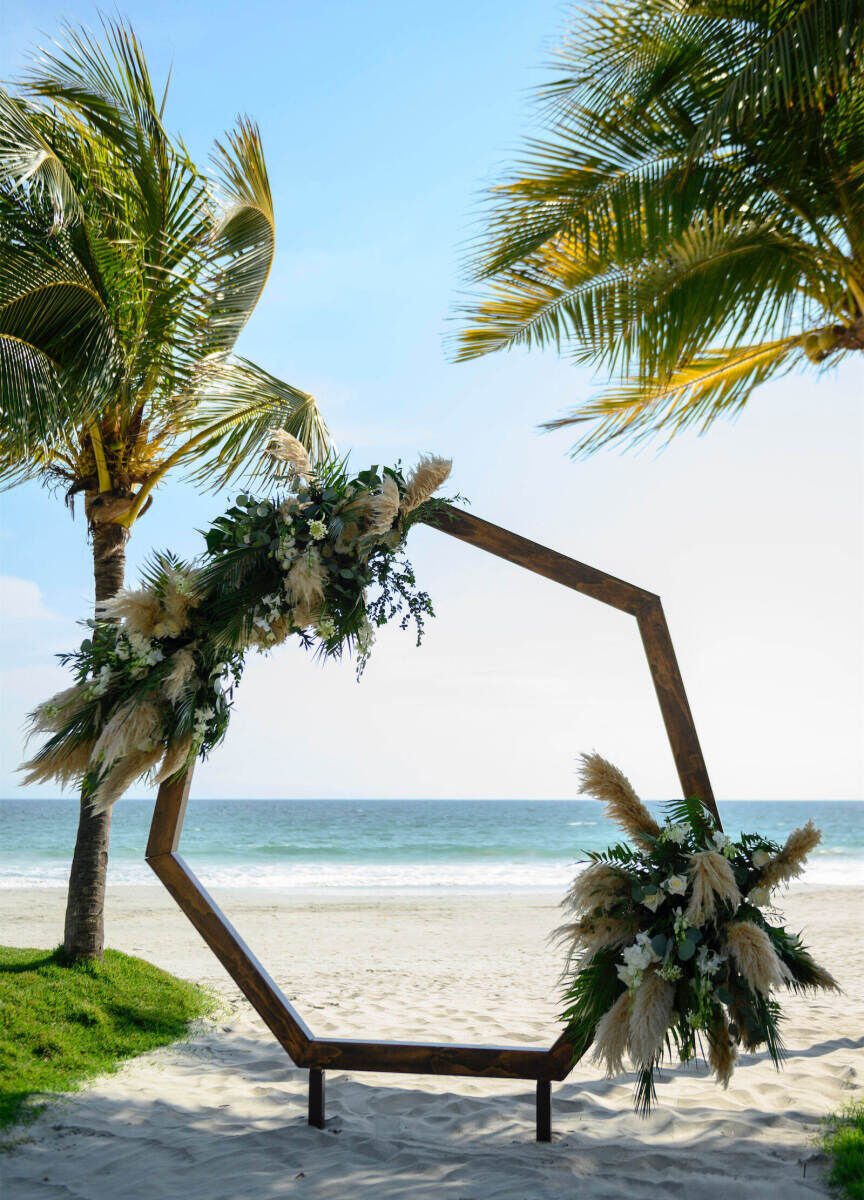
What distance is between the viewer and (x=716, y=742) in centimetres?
4956

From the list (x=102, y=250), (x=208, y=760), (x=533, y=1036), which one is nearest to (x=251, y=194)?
(x=102, y=250)

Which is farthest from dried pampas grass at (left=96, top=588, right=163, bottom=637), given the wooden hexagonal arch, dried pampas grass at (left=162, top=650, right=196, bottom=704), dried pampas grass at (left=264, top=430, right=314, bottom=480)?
dried pampas grass at (left=264, top=430, right=314, bottom=480)

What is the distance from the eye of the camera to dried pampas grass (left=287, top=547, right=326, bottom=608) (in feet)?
12.2

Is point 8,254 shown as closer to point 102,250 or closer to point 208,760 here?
point 102,250

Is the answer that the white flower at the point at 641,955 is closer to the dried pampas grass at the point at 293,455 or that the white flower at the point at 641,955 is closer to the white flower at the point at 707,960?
the white flower at the point at 707,960

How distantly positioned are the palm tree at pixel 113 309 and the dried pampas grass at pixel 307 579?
8.13ft

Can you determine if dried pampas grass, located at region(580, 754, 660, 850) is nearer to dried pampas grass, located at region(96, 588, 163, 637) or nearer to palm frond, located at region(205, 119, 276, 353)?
dried pampas grass, located at region(96, 588, 163, 637)

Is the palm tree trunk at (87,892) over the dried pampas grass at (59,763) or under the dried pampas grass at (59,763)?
under

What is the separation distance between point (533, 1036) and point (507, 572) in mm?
38166

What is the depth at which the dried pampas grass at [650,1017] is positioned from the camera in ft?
10.1

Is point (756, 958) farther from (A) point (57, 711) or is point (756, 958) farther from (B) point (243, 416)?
(B) point (243, 416)

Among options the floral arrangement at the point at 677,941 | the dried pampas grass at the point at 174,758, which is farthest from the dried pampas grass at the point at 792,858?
the dried pampas grass at the point at 174,758

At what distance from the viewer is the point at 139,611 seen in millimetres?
3824

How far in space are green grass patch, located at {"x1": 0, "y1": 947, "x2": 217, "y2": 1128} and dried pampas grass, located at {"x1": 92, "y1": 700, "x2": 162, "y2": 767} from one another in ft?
5.99
